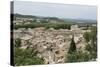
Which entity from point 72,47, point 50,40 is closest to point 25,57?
point 50,40

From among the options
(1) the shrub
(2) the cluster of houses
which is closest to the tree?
(2) the cluster of houses

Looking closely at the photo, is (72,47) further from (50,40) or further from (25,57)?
(25,57)

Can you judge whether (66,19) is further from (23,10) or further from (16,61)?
(16,61)

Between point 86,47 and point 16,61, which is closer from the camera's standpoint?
point 16,61

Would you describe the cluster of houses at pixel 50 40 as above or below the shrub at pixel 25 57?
above

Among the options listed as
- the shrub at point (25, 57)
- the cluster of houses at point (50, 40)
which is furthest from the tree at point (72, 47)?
the shrub at point (25, 57)

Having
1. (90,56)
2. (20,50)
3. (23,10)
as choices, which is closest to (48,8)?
(23,10)

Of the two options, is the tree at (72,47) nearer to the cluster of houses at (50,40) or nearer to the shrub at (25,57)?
the cluster of houses at (50,40)

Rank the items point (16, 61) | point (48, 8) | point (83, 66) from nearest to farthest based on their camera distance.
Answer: point (16, 61)
point (48, 8)
point (83, 66)

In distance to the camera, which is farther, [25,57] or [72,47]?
[72,47]
